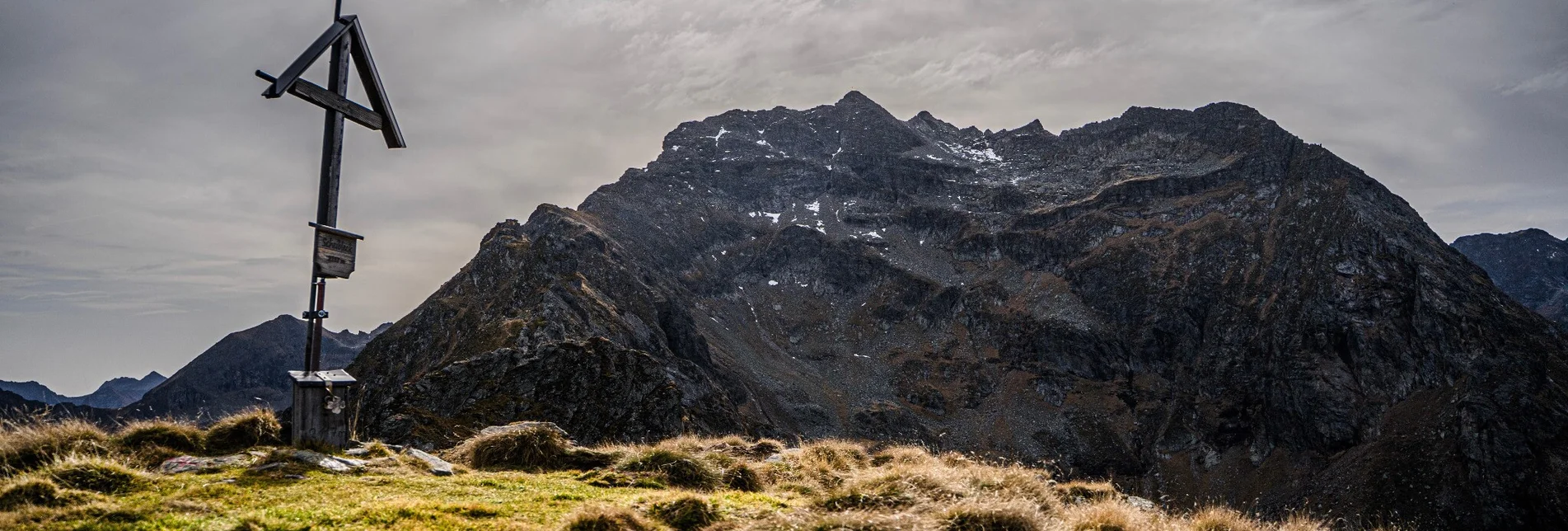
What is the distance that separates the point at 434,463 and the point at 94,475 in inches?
210

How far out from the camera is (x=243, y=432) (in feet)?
47.5

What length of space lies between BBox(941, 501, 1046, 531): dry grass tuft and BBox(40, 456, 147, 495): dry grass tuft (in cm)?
1132

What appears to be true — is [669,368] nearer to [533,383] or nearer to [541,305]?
[541,305]

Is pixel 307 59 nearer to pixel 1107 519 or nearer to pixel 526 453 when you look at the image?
pixel 526 453

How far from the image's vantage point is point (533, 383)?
39.6 m

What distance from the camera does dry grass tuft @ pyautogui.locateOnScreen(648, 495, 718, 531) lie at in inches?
395

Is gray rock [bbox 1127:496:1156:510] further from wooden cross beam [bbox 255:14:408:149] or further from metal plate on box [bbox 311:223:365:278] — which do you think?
wooden cross beam [bbox 255:14:408:149]

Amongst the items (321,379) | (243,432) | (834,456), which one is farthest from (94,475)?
(834,456)

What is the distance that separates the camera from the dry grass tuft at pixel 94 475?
10102 mm

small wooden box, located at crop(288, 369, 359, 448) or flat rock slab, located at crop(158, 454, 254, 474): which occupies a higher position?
small wooden box, located at crop(288, 369, 359, 448)

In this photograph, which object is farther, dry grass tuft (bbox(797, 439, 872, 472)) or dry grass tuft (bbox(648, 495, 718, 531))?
dry grass tuft (bbox(797, 439, 872, 472))

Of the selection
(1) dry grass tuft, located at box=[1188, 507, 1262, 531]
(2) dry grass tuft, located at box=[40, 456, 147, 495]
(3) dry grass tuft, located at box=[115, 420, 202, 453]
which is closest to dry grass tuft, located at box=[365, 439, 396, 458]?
(3) dry grass tuft, located at box=[115, 420, 202, 453]

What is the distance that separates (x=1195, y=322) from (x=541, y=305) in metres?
141

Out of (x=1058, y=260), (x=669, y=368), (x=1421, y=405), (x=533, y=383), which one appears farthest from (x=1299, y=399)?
(x=533, y=383)
